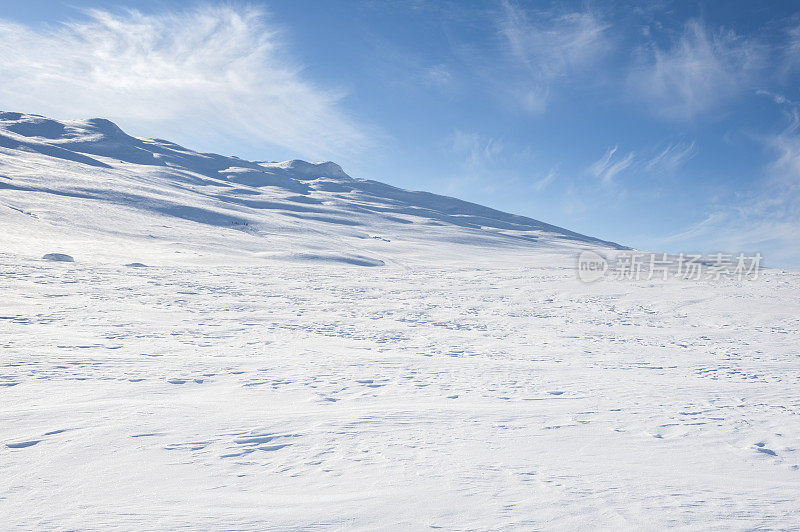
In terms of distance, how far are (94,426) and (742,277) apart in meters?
27.1

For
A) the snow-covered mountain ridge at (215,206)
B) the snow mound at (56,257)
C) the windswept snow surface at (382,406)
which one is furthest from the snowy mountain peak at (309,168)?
the windswept snow surface at (382,406)

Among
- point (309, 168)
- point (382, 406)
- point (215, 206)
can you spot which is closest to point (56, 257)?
point (382, 406)

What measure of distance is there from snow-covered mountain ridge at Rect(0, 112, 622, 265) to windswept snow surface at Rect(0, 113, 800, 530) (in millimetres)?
14970

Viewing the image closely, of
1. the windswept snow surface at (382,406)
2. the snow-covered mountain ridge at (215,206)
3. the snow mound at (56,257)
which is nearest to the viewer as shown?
the windswept snow surface at (382,406)

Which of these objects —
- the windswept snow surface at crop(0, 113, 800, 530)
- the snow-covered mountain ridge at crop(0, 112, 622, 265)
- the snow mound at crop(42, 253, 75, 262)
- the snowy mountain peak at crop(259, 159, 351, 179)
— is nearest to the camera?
the windswept snow surface at crop(0, 113, 800, 530)

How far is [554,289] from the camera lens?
17750 millimetres

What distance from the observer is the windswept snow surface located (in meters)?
3.09

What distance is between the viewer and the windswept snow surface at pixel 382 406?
309 cm

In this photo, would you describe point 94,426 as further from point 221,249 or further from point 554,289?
point 221,249

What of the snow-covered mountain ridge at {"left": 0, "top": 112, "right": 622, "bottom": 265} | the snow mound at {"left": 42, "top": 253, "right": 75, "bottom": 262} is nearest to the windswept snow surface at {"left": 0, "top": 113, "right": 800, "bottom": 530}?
the snow mound at {"left": 42, "top": 253, "right": 75, "bottom": 262}

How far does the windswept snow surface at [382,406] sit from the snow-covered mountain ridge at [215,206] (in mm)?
14970

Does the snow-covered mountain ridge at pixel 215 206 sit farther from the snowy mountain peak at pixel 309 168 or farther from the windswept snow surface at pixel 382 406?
the windswept snow surface at pixel 382 406

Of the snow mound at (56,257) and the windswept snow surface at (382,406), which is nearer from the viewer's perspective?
the windswept snow surface at (382,406)

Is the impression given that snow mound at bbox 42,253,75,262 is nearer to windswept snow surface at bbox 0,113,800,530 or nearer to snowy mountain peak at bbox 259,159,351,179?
windswept snow surface at bbox 0,113,800,530
